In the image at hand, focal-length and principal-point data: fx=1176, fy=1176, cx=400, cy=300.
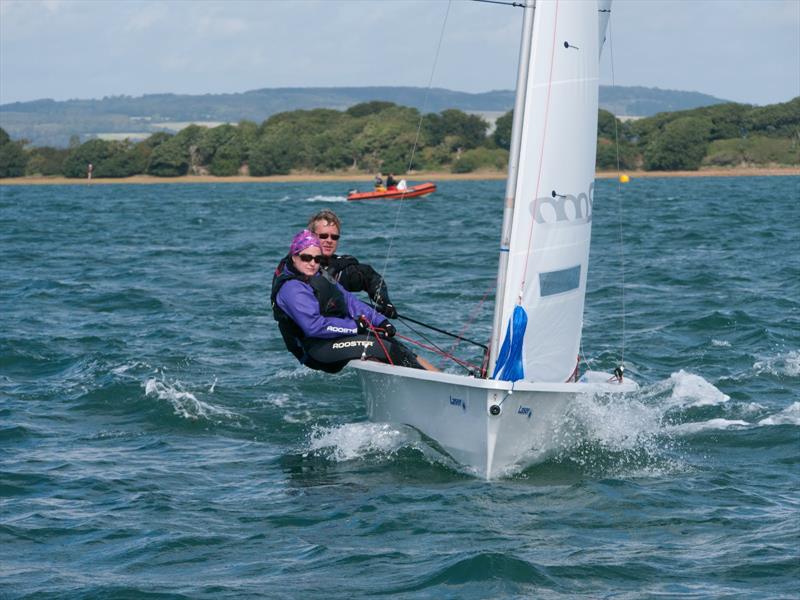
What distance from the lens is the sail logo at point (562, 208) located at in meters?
7.54

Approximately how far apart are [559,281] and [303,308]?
5.67 ft

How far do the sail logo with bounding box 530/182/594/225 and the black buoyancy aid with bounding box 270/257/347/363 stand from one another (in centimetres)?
160

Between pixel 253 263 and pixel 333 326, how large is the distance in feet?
46.8

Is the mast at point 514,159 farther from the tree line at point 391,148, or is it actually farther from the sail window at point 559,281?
the tree line at point 391,148

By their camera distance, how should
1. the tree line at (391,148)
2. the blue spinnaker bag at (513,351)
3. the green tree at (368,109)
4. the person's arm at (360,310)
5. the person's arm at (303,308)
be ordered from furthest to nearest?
the green tree at (368,109) < the tree line at (391,148) < the person's arm at (360,310) < the person's arm at (303,308) < the blue spinnaker bag at (513,351)

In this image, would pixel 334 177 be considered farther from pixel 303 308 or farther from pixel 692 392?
pixel 303 308

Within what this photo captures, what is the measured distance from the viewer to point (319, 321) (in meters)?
8.01

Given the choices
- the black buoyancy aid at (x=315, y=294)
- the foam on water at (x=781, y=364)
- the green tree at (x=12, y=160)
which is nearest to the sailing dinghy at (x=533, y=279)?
the black buoyancy aid at (x=315, y=294)

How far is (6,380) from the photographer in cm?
1101

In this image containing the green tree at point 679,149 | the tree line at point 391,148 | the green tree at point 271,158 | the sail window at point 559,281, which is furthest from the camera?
the green tree at point 271,158

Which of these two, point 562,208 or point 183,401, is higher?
point 562,208

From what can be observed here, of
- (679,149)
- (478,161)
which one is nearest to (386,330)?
(679,149)

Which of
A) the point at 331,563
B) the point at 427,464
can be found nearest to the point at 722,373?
the point at 427,464

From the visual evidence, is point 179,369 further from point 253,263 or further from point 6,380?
point 253,263
